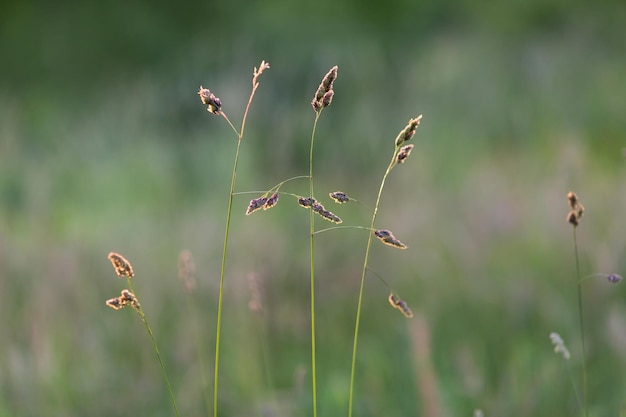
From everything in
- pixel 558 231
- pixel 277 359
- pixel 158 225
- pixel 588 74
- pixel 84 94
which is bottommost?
pixel 277 359

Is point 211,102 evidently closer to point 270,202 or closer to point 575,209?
point 270,202

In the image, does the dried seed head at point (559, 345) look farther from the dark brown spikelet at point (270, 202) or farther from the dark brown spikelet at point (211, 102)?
the dark brown spikelet at point (211, 102)

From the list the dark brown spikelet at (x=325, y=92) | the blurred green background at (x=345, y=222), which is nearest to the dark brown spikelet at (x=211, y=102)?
the dark brown spikelet at (x=325, y=92)

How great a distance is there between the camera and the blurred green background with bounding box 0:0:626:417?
2533 mm

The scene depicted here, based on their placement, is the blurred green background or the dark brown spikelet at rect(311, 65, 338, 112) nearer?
the dark brown spikelet at rect(311, 65, 338, 112)

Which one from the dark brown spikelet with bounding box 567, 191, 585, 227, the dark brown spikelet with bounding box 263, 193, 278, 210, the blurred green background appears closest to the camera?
the dark brown spikelet with bounding box 263, 193, 278, 210

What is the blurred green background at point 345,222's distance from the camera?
2533mm

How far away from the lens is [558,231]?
3502 millimetres

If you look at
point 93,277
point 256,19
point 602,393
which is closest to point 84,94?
point 256,19

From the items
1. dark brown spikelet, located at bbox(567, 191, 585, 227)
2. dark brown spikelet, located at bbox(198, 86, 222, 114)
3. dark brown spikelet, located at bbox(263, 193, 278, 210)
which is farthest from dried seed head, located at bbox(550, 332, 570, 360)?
dark brown spikelet, located at bbox(198, 86, 222, 114)

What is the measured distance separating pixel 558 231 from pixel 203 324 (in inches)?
59.5

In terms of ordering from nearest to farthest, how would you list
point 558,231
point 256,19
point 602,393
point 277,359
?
point 602,393, point 277,359, point 558,231, point 256,19

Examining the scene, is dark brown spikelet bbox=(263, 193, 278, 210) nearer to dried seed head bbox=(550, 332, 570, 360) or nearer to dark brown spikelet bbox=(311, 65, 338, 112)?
dark brown spikelet bbox=(311, 65, 338, 112)

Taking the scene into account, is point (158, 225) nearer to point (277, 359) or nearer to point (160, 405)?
point (277, 359)
